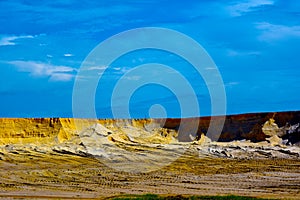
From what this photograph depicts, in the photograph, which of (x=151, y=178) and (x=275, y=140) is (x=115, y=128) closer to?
(x=275, y=140)

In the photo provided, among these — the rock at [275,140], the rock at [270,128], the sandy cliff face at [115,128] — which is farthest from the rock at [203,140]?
the rock at [275,140]

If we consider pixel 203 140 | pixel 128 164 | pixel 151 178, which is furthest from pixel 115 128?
pixel 151 178

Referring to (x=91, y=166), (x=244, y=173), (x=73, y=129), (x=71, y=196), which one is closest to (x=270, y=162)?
(x=244, y=173)

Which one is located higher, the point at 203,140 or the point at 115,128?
the point at 115,128

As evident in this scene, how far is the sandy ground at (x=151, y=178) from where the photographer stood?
2108 cm

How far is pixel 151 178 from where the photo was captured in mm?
26078

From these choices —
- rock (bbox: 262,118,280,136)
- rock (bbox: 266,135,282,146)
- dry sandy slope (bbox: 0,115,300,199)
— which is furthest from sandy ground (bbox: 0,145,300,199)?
rock (bbox: 262,118,280,136)

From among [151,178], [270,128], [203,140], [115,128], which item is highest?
[115,128]

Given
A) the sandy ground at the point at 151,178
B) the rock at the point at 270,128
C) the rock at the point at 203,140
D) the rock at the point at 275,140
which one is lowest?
the sandy ground at the point at 151,178

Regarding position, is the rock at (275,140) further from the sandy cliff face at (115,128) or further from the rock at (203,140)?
the rock at (203,140)

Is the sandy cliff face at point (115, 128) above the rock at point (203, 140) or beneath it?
above

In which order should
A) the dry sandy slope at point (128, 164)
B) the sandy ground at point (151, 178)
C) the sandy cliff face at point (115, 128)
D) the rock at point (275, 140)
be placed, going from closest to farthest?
the sandy ground at point (151, 178) < the dry sandy slope at point (128, 164) < the rock at point (275, 140) < the sandy cliff face at point (115, 128)

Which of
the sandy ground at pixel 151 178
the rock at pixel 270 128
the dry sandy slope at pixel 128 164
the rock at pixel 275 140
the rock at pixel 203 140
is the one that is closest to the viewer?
the sandy ground at pixel 151 178

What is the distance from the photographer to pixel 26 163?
115 ft
